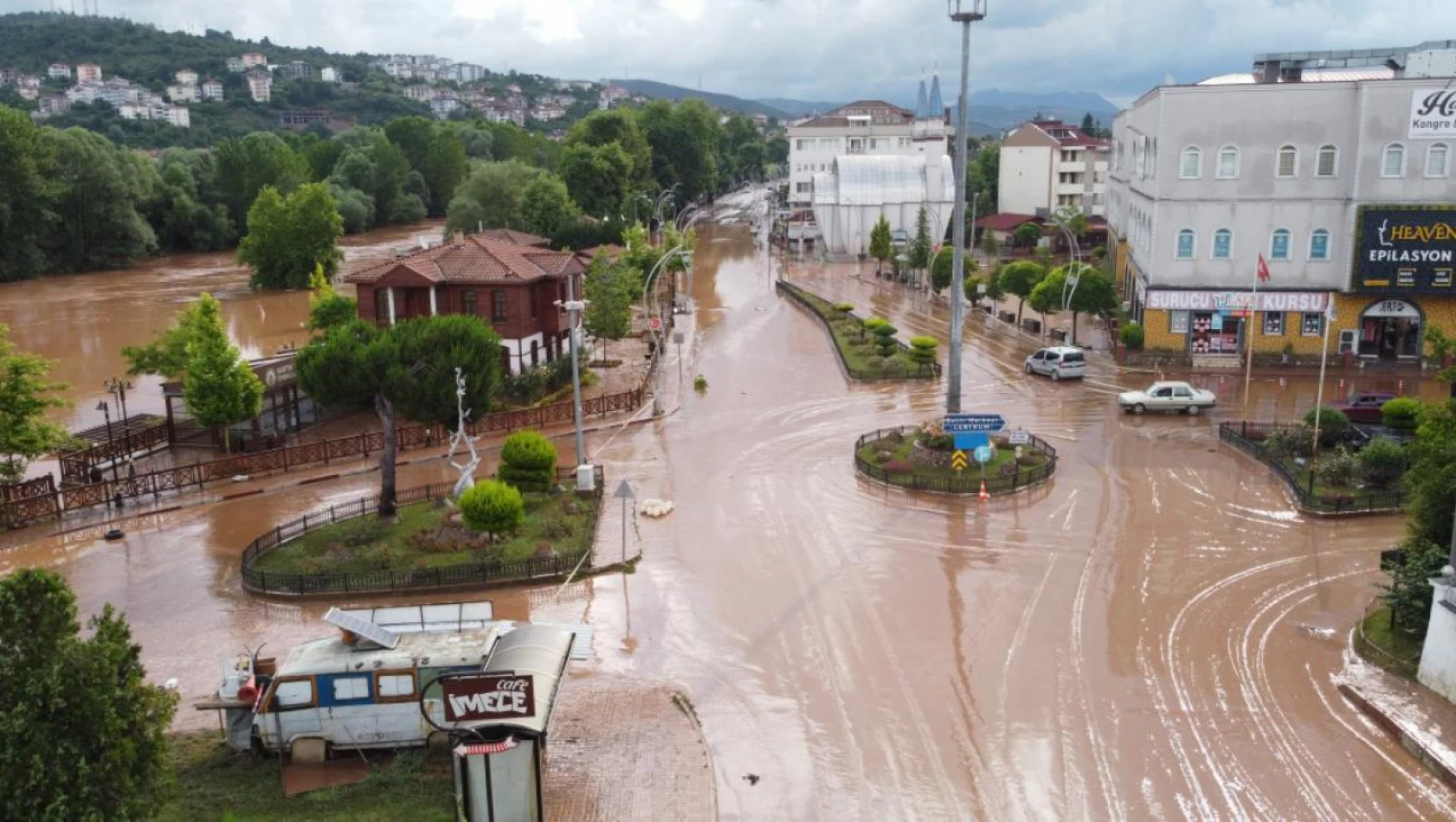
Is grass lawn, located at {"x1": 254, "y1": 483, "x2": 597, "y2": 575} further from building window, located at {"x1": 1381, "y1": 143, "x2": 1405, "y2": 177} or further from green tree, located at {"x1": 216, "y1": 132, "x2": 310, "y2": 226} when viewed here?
green tree, located at {"x1": 216, "y1": 132, "x2": 310, "y2": 226}

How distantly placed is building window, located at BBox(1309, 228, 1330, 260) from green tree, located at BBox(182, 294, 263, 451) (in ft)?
127

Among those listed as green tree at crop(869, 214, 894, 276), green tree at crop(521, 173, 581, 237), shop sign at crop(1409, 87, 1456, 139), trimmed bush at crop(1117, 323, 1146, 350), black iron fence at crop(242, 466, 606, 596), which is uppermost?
shop sign at crop(1409, 87, 1456, 139)

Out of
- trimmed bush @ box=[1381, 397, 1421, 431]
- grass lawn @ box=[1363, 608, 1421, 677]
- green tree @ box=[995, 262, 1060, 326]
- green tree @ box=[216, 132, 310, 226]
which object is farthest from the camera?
green tree @ box=[216, 132, 310, 226]

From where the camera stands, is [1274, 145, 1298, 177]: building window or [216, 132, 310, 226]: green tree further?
[216, 132, 310, 226]: green tree

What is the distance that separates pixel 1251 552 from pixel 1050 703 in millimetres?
9407

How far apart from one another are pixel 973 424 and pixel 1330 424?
34.1ft

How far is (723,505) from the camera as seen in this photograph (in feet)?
90.9

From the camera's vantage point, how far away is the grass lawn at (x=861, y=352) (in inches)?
1692

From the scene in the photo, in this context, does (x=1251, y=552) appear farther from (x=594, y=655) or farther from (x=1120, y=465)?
(x=594, y=655)

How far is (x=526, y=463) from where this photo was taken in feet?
88.3

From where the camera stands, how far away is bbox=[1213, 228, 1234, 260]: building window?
4422 centimetres

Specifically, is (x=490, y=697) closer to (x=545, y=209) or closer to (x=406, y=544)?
(x=406, y=544)

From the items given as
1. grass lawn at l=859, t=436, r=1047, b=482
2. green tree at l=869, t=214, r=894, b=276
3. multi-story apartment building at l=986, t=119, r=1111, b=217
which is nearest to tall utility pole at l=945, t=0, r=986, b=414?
grass lawn at l=859, t=436, r=1047, b=482

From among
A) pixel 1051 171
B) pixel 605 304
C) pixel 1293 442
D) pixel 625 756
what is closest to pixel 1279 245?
pixel 1293 442
